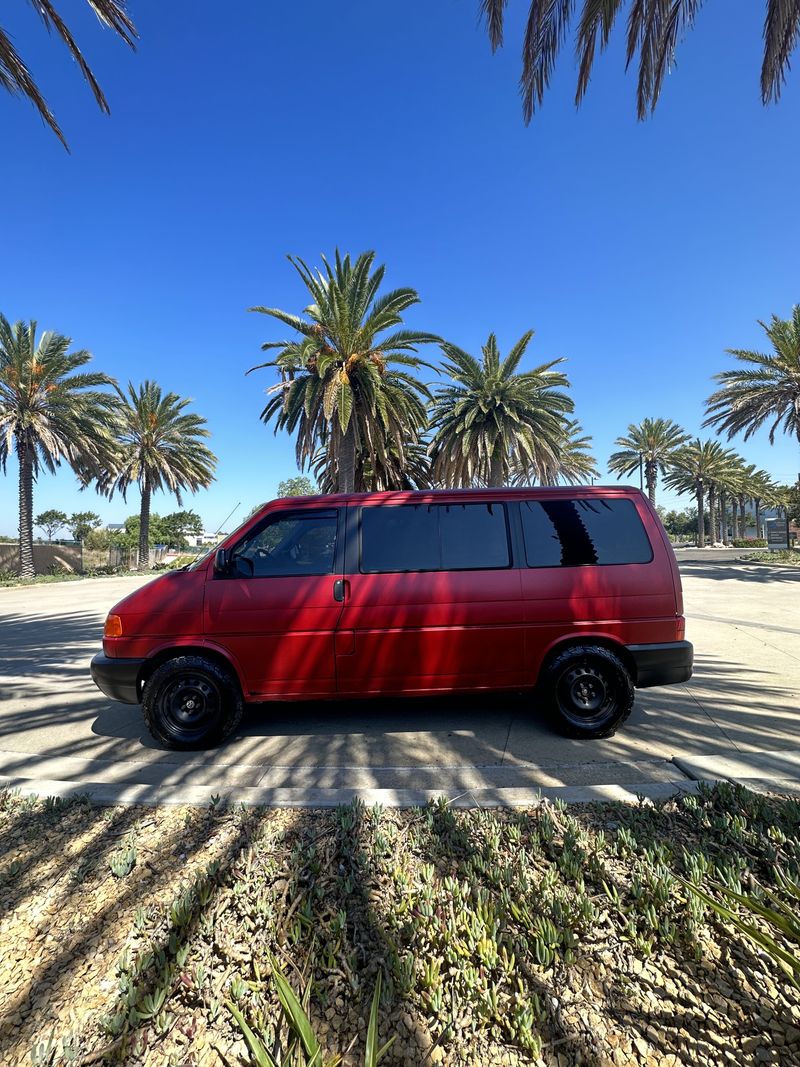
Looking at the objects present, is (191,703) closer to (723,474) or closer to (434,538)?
(434,538)

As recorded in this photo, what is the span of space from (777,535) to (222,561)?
39.1m

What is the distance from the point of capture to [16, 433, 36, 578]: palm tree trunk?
2356cm

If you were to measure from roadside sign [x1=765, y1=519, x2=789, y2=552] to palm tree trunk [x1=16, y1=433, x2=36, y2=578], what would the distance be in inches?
1761

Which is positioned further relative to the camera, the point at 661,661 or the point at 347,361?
the point at 347,361

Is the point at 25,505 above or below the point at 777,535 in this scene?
above

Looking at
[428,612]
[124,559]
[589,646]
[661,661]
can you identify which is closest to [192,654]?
[428,612]

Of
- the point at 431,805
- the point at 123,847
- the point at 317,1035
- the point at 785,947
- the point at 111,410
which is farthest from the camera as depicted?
the point at 111,410

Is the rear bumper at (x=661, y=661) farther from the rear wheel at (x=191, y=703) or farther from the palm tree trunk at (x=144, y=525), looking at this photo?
the palm tree trunk at (x=144, y=525)

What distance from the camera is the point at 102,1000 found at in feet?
5.85

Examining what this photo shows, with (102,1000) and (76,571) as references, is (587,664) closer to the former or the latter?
(102,1000)

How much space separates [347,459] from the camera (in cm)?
1714

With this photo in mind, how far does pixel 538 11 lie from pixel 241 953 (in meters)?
10.9

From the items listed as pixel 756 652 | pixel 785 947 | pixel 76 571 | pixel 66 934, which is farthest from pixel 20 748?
pixel 76 571

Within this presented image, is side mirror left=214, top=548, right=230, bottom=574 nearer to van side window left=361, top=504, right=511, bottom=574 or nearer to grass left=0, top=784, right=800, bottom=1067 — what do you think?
van side window left=361, top=504, right=511, bottom=574
